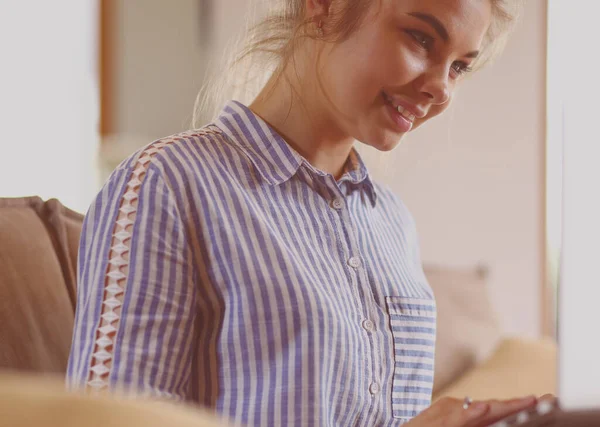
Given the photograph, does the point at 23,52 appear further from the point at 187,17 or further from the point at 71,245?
the point at 71,245

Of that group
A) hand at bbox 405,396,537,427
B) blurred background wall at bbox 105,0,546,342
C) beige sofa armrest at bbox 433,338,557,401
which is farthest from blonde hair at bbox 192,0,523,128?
blurred background wall at bbox 105,0,546,342

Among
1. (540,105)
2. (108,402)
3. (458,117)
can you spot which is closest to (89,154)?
(458,117)

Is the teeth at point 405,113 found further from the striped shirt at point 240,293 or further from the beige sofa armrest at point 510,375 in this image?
the beige sofa armrest at point 510,375

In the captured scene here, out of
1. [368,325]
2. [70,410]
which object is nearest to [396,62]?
[368,325]

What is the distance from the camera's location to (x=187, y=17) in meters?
2.81

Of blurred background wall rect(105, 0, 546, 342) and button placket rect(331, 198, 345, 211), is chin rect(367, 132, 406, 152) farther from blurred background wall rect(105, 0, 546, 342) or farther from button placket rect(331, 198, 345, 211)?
blurred background wall rect(105, 0, 546, 342)

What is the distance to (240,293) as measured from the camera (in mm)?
→ 834

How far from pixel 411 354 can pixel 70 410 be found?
67 centimetres

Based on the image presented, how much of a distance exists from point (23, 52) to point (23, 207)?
72.8 inches

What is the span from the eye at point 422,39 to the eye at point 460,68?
0.22ft

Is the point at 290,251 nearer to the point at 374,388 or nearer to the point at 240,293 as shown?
the point at 240,293

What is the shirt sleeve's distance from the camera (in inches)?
30.0

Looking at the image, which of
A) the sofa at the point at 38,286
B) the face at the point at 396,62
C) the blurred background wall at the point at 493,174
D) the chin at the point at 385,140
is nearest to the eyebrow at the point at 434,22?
the face at the point at 396,62

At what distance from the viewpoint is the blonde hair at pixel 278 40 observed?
0.96 metres
